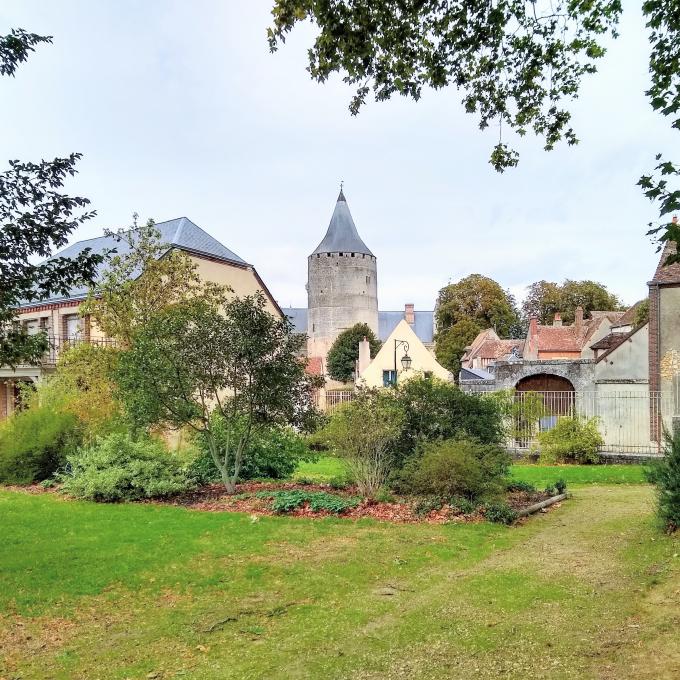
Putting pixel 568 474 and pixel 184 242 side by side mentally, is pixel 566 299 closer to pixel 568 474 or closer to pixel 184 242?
pixel 184 242

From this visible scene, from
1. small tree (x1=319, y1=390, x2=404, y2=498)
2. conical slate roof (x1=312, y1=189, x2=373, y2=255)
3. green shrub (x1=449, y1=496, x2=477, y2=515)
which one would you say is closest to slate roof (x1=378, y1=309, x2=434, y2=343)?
conical slate roof (x1=312, y1=189, x2=373, y2=255)


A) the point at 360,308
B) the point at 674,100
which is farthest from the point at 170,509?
the point at 360,308

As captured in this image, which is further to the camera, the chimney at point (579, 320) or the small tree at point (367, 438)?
the chimney at point (579, 320)

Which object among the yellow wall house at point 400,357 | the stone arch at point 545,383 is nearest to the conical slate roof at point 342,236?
the yellow wall house at point 400,357

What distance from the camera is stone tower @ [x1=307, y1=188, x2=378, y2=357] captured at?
8288cm

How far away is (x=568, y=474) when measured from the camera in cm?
1634

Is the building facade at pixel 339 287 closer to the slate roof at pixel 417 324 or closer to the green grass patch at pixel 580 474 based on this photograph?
the slate roof at pixel 417 324

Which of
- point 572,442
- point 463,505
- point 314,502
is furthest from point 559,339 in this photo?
point 314,502

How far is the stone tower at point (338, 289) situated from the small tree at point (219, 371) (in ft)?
227

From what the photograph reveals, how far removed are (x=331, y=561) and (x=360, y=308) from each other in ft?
251

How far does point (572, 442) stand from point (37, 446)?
15.3m

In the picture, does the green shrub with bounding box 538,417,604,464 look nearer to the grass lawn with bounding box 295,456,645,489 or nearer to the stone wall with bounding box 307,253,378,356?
the grass lawn with bounding box 295,456,645,489

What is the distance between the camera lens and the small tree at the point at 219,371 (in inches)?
462

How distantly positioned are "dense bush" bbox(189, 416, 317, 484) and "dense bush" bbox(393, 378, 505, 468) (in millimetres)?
2626
